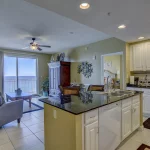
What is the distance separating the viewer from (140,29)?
124 inches

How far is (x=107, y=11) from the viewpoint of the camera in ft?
7.26

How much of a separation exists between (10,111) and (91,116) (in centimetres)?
232

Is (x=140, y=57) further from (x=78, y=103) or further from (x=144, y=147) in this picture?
(x=78, y=103)

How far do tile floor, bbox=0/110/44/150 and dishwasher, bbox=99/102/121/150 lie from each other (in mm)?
1189

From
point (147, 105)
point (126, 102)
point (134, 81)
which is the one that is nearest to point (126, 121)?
point (126, 102)

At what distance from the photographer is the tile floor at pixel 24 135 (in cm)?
228

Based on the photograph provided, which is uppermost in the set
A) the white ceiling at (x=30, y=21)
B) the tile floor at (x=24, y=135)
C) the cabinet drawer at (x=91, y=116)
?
the white ceiling at (x=30, y=21)

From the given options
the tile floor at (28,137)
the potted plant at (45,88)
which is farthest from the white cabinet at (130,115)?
the potted plant at (45,88)

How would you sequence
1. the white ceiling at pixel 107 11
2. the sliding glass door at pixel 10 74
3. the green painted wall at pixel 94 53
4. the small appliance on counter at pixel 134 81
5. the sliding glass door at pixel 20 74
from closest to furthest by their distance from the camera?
the white ceiling at pixel 107 11, the small appliance on counter at pixel 134 81, the green painted wall at pixel 94 53, the sliding glass door at pixel 10 74, the sliding glass door at pixel 20 74

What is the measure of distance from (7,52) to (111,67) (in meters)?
5.56

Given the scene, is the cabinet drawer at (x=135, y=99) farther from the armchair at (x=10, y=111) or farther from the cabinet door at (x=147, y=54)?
the armchair at (x=10, y=111)

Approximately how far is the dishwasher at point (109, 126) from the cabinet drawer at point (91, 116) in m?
0.12

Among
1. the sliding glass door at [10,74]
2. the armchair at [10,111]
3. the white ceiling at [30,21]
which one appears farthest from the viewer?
the sliding glass door at [10,74]

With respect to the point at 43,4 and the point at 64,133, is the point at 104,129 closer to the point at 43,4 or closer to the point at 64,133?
the point at 64,133
